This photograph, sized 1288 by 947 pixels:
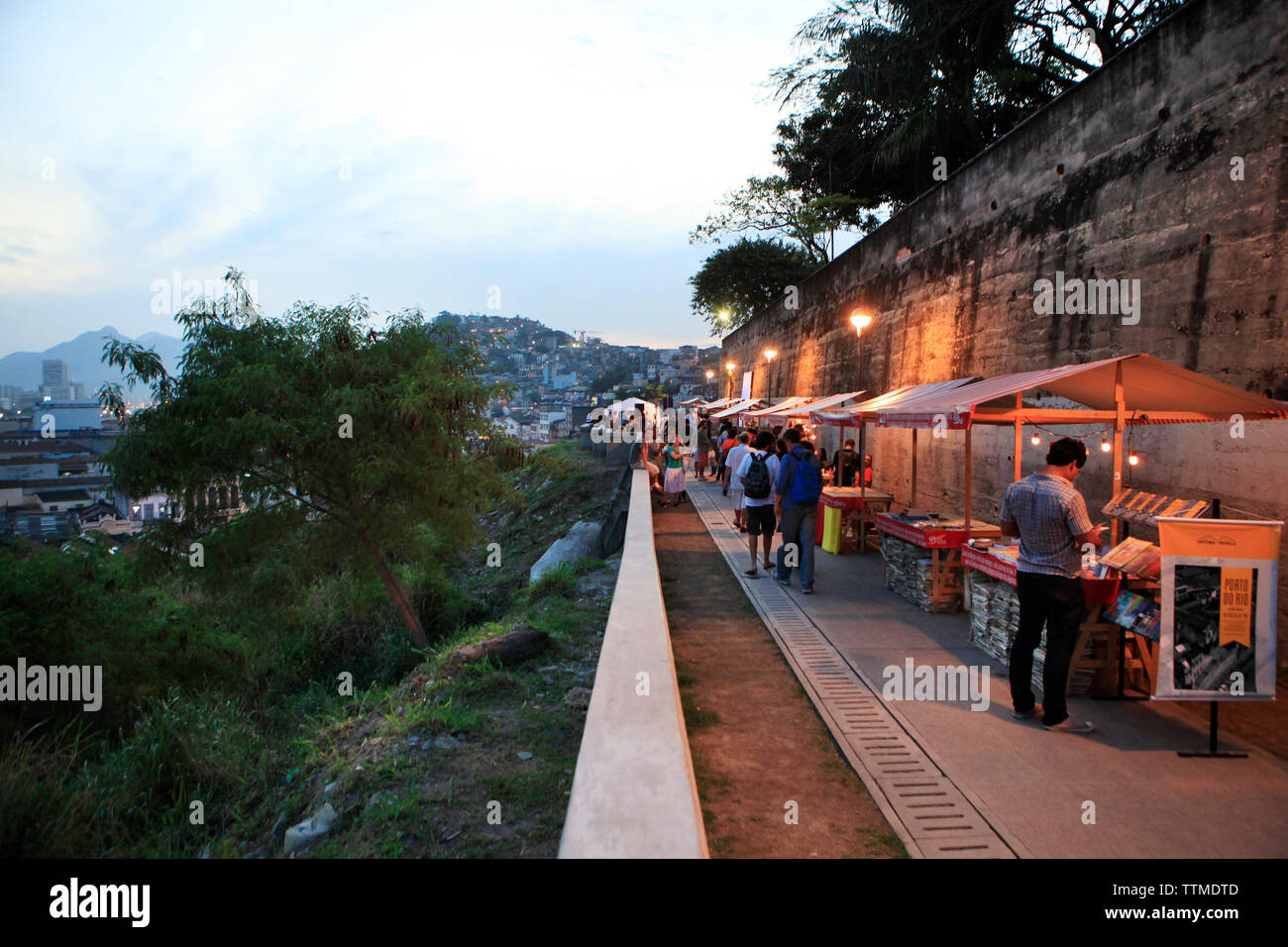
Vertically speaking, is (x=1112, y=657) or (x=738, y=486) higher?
(x=738, y=486)

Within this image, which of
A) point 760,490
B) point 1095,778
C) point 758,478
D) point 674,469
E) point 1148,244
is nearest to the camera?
point 1095,778

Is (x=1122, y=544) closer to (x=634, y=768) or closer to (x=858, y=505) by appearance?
(x=634, y=768)

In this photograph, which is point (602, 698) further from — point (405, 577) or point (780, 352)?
point (780, 352)

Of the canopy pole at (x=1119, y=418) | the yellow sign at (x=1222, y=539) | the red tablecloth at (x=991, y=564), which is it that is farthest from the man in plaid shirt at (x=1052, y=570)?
the canopy pole at (x=1119, y=418)

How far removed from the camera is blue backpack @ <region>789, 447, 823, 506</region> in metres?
7.86

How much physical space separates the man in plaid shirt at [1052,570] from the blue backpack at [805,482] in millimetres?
3367

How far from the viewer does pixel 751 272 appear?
126 feet

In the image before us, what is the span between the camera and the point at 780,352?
84.3ft

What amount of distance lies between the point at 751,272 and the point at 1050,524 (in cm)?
3612

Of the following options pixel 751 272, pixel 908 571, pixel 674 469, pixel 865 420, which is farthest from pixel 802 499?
pixel 751 272

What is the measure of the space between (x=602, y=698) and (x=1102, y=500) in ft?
23.0

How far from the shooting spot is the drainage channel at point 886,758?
3193 millimetres

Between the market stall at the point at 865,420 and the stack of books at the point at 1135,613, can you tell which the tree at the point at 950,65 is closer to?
the market stall at the point at 865,420
